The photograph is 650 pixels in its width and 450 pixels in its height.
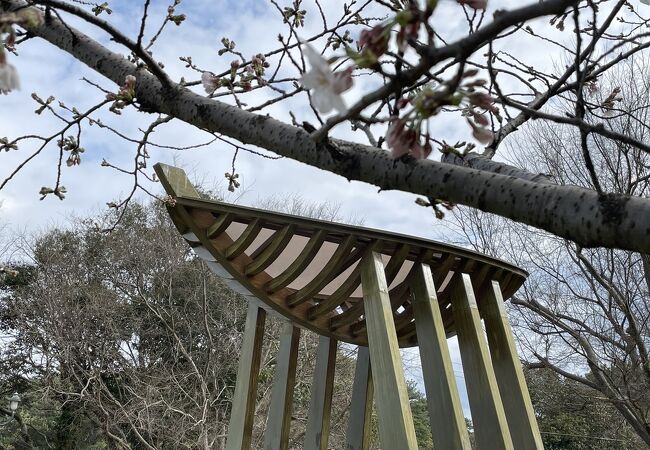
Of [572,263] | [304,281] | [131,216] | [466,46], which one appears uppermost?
[131,216]

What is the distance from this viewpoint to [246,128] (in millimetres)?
1114

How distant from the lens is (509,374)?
2957 millimetres

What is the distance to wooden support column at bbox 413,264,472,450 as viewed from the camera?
2.42 meters

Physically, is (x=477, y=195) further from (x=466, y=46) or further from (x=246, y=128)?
(x=246, y=128)

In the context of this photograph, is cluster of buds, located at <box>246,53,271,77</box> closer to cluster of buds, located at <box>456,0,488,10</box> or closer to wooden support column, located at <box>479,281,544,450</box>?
cluster of buds, located at <box>456,0,488,10</box>

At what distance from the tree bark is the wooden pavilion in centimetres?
83

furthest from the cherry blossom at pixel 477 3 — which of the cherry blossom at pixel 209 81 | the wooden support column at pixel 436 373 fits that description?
the wooden support column at pixel 436 373

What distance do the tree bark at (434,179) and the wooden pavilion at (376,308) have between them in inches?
32.5

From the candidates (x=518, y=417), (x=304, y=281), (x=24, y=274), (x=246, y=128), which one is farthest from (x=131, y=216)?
(x=246, y=128)

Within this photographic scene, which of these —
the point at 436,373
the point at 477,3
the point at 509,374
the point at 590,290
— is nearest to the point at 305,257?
the point at 436,373

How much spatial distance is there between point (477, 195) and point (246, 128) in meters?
0.51

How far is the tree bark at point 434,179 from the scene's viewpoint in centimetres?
61

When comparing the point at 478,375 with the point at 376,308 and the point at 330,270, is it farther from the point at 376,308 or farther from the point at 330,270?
the point at 330,270

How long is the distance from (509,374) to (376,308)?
0.96m
